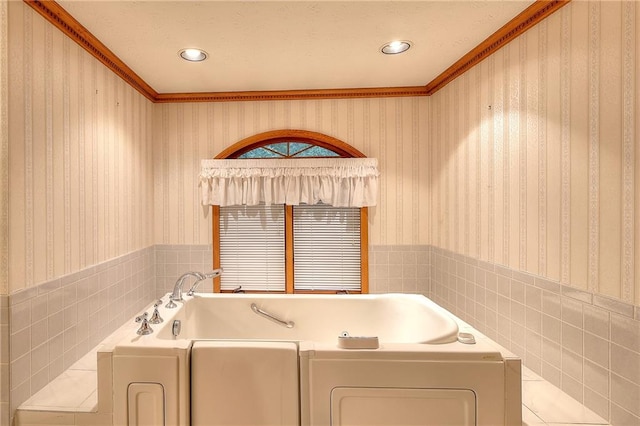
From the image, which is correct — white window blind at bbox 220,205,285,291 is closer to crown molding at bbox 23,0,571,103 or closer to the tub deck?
crown molding at bbox 23,0,571,103

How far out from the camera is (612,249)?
4.31 ft

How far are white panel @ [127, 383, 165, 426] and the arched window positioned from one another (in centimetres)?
148

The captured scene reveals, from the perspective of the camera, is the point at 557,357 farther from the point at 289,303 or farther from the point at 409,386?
the point at 289,303

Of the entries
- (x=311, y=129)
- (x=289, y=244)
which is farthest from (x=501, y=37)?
(x=289, y=244)

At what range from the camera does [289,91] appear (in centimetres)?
279

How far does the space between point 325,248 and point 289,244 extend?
0.32 m

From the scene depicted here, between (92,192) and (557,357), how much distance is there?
8.82 ft

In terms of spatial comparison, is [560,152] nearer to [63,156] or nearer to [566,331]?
[566,331]

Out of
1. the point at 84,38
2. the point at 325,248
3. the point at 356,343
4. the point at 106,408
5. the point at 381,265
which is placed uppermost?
the point at 84,38

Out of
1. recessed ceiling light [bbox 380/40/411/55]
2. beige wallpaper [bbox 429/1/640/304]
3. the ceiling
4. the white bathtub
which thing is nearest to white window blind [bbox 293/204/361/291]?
the white bathtub

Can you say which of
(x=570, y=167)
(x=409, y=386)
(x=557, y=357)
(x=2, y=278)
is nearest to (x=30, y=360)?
(x=2, y=278)

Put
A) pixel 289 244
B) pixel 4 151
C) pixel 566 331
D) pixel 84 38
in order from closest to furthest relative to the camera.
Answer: pixel 4 151 < pixel 566 331 < pixel 84 38 < pixel 289 244

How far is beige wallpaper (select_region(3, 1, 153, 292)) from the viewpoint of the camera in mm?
1464

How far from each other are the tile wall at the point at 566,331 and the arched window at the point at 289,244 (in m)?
1.03
